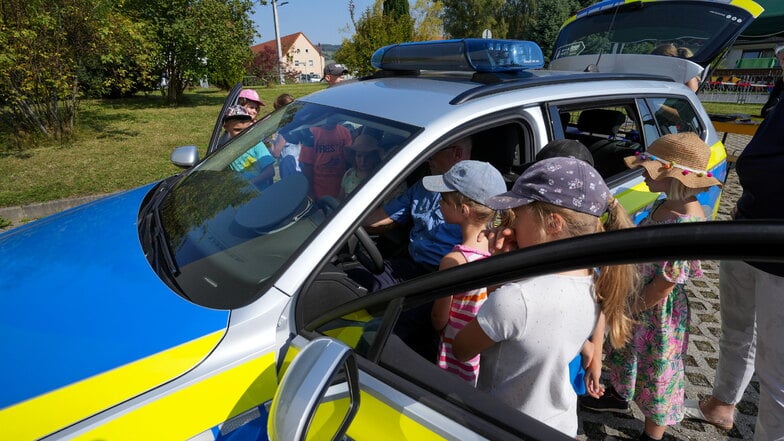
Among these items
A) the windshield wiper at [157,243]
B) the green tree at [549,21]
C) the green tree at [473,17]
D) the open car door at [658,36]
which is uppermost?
the green tree at [473,17]

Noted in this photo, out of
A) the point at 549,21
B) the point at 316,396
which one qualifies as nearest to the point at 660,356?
the point at 316,396

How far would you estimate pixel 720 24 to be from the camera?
3.70 m

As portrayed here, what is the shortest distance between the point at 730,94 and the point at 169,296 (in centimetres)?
2287

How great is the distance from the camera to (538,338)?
3.85 feet

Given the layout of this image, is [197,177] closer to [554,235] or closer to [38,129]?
[554,235]

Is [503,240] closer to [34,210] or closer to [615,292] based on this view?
[615,292]

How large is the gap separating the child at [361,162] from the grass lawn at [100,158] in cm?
561

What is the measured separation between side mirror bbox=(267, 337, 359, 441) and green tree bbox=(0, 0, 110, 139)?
821 centimetres

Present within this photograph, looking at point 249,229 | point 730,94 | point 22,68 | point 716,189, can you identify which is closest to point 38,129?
point 22,68

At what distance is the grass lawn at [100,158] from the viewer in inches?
236

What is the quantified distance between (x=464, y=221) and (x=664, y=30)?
3562 millimetres

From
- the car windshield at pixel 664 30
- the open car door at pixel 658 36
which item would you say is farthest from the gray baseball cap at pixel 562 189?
the car windshield at pixel 664 30

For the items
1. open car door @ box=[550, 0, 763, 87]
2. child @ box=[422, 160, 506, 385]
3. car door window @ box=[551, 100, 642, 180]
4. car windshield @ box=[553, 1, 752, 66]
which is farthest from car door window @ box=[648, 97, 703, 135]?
child @ box=[422, 160, 506, 385]

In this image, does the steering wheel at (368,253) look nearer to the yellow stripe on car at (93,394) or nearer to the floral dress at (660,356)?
the yellow stripe on car at (93,394)
